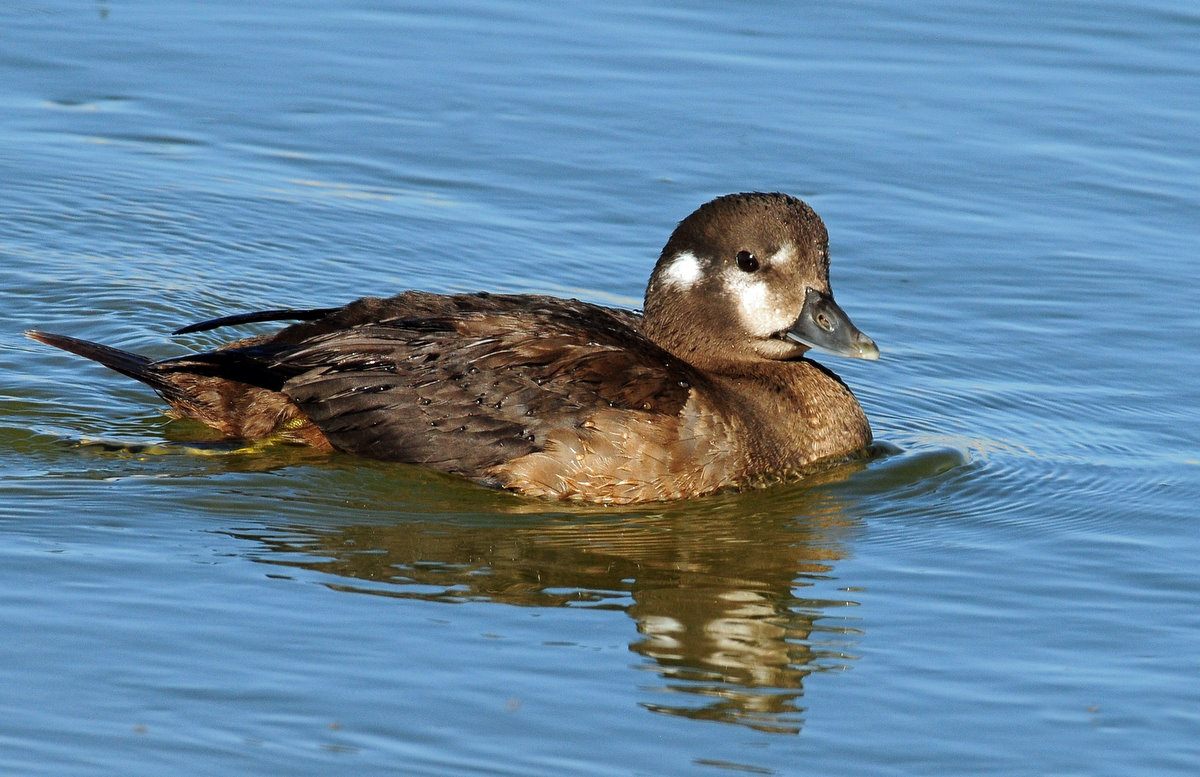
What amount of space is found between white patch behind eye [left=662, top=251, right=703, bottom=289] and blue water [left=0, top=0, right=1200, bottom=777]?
42.8 inches

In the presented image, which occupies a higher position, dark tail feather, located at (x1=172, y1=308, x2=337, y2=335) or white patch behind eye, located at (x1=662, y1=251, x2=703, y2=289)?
white patch behind eye, located at (x1=662, y1=251, x2=703, y2=289)

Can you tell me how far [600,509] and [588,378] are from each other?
56 centimetres

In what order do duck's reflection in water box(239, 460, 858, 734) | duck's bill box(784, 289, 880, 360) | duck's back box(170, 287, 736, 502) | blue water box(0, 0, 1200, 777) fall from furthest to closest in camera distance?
1. duck's bill box(784, 289, 880, 360)
2. duck's back box(170, 287, 736, 502)
3. duck's reflection in water box(239, 460, 858, 734)
4. blue water box(0, 0, 1200, 777)

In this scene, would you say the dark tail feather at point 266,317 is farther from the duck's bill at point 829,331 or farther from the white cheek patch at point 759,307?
the duck's bill at point 829,331

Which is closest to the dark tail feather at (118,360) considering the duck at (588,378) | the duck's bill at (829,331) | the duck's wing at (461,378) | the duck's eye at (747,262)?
the duck at (588,378)

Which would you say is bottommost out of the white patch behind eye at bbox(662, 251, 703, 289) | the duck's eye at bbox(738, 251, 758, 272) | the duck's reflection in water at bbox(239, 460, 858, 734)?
the duck's reflection in water at bbox(239, 460, 858, 734)

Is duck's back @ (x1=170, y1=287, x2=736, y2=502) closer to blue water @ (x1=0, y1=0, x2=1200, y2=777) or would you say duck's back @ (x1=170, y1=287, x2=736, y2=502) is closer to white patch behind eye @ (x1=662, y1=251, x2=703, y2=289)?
blue water @ (x1=0, y1=0, x2=1200, y2=777)

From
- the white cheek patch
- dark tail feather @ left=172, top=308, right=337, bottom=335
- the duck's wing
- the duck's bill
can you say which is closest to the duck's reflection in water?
the duck's wing

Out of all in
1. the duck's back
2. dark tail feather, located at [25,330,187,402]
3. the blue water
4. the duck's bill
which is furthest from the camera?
the duck's bill

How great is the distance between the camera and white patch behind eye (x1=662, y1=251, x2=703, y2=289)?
797cm

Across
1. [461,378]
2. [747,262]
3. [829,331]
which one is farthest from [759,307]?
[461,378]

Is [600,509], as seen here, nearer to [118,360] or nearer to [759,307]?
[759,307]

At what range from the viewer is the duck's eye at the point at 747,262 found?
7.92m

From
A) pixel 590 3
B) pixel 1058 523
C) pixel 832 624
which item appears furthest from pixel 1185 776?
pixel 590 3
